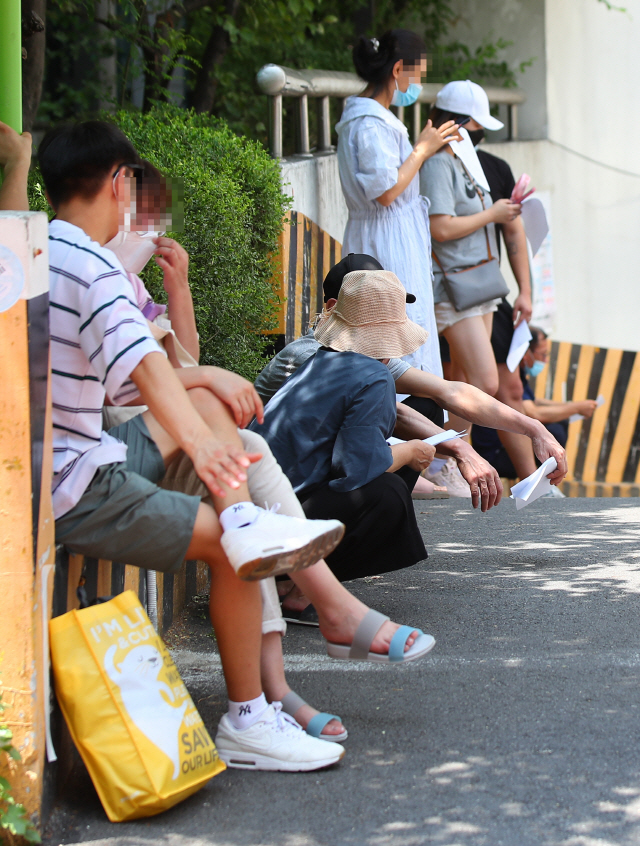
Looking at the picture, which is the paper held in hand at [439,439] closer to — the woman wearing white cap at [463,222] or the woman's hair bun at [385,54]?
the woman wearing white cap at [463,222]

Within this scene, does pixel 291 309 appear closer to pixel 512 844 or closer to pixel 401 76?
pixel 401 76

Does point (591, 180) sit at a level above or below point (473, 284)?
above

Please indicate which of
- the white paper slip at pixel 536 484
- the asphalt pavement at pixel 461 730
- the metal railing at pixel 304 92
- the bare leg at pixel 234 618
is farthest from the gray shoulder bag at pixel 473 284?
the bare leg at pixel 234 618

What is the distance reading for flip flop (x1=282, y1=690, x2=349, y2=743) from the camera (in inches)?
112

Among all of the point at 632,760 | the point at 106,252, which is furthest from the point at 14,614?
the point at 632,760

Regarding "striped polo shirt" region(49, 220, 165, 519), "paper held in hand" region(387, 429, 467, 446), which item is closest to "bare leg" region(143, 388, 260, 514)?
"striped polo shirt" region(49, 220, 165, 519)

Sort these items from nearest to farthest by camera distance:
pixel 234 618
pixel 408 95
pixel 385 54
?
1. pixel 234 618
2. pixel 385 54
3. pixel 408 95

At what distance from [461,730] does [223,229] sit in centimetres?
278

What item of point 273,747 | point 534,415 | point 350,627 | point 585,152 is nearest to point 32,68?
point 534,415

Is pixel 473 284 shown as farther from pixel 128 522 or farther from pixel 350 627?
pixel 128 522

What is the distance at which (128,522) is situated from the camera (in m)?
2.58

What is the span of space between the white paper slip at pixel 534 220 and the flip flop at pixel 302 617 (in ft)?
10.5

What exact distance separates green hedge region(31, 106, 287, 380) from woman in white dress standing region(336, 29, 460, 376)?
0.45m

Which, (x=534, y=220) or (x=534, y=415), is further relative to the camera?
(x=534, y=415)
